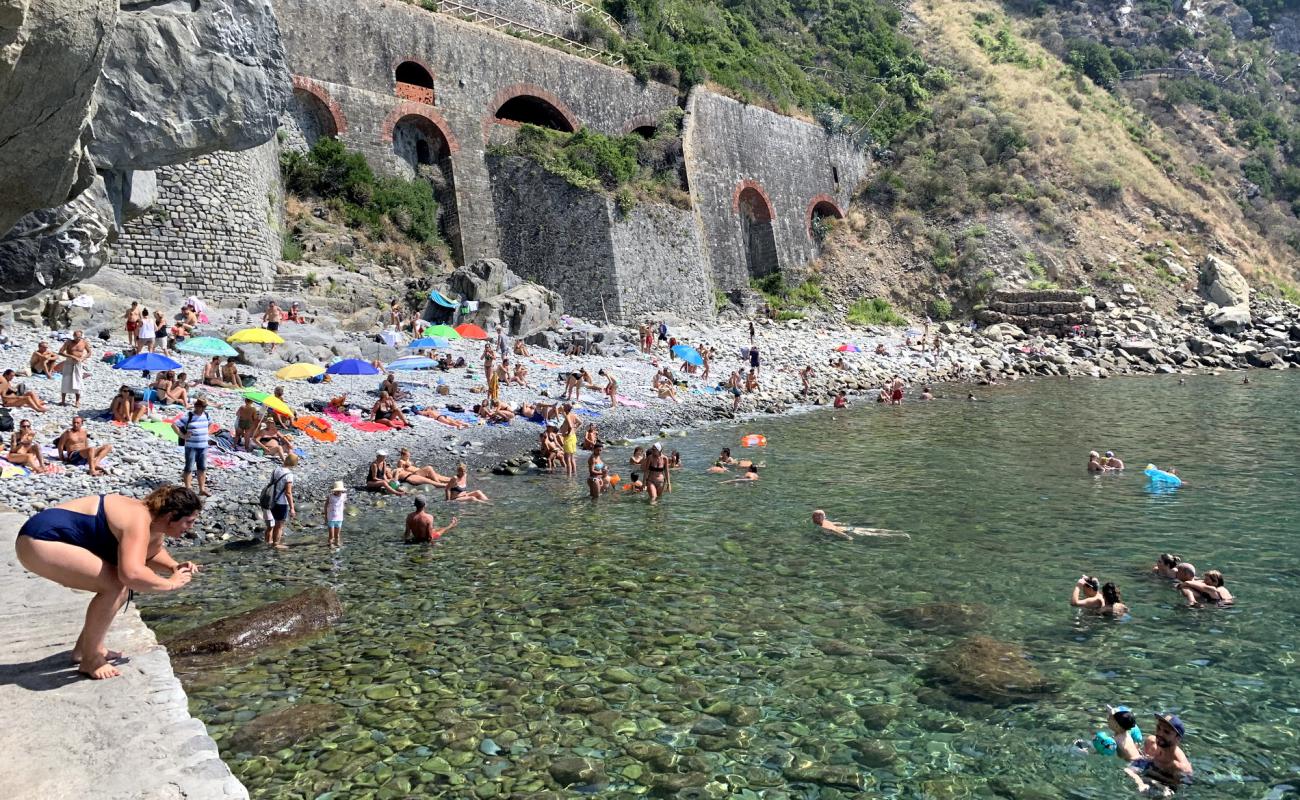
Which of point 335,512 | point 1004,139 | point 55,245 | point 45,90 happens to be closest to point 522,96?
point 335,512

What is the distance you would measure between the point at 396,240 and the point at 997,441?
745 inches

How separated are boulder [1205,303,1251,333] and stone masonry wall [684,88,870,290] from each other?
17.7m

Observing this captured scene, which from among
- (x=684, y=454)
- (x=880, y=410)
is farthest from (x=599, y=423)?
(x=880, y=410)

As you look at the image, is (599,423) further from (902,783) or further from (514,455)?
(902,783)

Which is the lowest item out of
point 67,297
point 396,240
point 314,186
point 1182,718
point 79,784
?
point 1182,718

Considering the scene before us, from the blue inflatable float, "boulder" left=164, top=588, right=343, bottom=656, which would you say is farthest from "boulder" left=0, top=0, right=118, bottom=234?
the blue inflatable float

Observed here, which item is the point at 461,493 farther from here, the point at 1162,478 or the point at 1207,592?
the point at 1162,478

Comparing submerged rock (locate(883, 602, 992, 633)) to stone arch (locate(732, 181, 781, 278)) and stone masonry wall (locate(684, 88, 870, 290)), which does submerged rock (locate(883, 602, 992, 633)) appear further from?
stone arch (locate(732, 181, 781, 278))

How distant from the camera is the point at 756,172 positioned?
38.2 m

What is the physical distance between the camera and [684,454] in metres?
17.4

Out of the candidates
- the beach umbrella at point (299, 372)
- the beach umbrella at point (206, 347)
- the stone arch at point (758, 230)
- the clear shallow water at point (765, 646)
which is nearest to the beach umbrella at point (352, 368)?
the beach umbrella at point (299, 372)

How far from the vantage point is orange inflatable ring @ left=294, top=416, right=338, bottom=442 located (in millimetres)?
15641

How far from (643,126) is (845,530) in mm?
→ 28173

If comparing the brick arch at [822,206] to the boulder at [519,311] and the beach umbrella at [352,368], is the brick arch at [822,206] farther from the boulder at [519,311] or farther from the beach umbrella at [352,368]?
the beach umbrella at [352,368]
